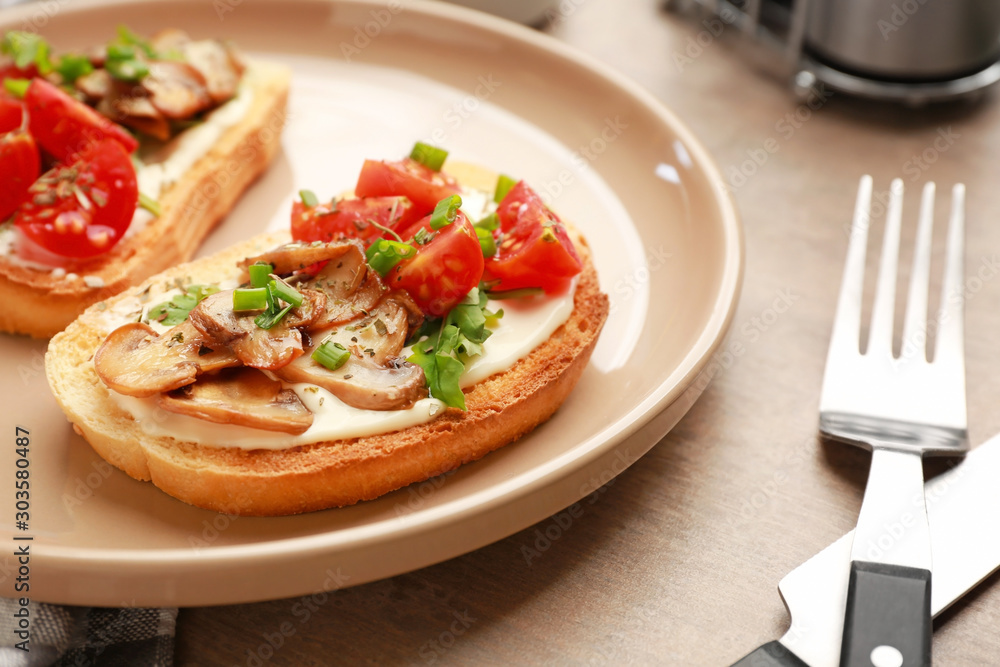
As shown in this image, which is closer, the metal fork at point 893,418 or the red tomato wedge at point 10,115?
the metal fork at point 893,418

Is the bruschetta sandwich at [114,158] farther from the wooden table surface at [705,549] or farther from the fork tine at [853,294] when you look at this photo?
the fork tine at [853,294]

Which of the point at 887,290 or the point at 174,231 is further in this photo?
the point at 174,231

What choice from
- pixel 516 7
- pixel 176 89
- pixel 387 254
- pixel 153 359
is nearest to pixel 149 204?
pixel 176 89

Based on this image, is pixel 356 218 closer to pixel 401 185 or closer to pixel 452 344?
pixel 401 185

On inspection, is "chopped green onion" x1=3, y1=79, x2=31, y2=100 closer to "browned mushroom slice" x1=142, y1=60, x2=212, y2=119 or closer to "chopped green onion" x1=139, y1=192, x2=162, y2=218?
"browned mushroom slice" x1=142, y1=60, x2=212, y2=119

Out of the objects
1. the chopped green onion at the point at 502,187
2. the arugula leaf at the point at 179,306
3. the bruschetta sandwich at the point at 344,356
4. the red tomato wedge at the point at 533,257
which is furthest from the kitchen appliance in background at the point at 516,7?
the arugula leaf at the point at 179,306

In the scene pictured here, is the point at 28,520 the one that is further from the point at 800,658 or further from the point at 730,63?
the point at 730,63
